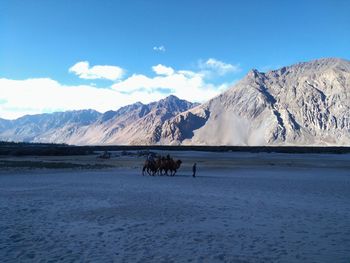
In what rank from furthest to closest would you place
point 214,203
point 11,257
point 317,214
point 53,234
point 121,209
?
point 214,203 → point 121,209 → point 317,214 → point 53,234 → point 11,257

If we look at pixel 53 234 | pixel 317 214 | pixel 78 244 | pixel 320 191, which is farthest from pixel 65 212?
pixel 320 191

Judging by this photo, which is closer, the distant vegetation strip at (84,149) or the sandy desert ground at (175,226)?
the sandy desert ground at (175,226)

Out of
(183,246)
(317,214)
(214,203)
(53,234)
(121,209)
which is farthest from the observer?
(214,203)

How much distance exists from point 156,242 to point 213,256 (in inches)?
60.7

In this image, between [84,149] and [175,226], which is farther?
[84,149]

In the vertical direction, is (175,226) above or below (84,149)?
below

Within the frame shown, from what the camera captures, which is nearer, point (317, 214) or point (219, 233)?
point (219, 233)

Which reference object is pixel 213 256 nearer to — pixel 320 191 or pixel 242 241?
pixel 242 241

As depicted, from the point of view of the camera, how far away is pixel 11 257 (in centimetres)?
748

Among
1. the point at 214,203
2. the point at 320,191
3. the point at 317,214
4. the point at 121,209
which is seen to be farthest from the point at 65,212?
the point at 320,191

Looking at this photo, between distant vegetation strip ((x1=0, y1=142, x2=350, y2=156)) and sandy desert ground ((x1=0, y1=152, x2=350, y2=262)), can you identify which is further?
distant vegetation strip ((x1=0, y1=142, x2=350, y2=156))

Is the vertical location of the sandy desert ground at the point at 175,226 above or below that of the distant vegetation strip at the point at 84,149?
below

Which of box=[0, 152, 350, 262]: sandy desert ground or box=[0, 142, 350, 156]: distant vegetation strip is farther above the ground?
box=[0, 142, 350, 156]: distant vegetation strip

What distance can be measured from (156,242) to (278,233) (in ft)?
9.47
